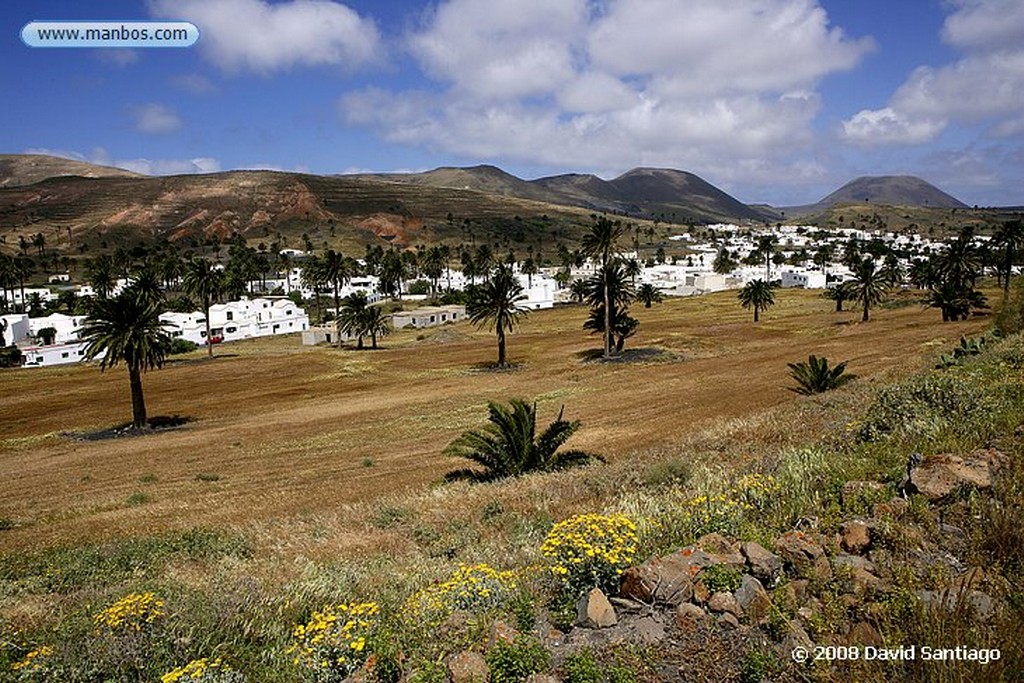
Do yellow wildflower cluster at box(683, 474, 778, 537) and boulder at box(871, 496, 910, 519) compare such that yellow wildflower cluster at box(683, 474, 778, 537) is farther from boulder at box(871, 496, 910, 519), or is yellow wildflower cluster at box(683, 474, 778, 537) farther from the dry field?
the dry field

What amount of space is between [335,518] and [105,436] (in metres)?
32.0

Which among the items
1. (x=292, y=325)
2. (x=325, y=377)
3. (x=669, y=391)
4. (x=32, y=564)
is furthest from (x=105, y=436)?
(x=292, y=325)

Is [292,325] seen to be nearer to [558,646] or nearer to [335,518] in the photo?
[335,518]

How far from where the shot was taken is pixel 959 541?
602 centimetres

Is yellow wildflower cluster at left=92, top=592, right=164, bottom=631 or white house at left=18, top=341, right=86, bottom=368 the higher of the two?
yellow wildflower cluster at left=92, top=592, right=164, bottom=631

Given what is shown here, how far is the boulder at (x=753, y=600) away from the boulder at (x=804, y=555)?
55cm

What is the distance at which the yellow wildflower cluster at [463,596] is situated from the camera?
6211 millimetres

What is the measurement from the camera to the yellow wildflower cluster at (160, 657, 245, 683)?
527 centimetres

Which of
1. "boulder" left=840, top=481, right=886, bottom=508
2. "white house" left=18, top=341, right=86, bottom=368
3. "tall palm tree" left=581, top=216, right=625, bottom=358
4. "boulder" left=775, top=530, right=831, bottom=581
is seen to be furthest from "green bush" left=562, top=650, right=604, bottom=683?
"white house" left=18, top=341, right=86, bottom=368

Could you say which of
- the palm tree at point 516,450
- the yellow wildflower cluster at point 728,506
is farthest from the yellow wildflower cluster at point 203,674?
the palm tree at point 516,450

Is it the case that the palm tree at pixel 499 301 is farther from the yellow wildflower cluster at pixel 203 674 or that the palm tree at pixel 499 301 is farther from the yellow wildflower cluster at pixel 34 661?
the yellow wildflower cluster at pixel 203 674

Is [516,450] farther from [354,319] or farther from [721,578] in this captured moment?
[354,319]

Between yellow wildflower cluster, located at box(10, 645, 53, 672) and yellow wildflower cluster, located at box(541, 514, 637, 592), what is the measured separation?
16.5 ft

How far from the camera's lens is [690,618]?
5449mm
